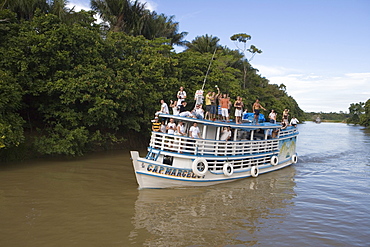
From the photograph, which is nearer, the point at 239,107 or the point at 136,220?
the point at 136,220

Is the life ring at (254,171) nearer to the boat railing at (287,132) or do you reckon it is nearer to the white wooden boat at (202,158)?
the white wooden boat at (202,158)

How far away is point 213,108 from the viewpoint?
15398 millimetres

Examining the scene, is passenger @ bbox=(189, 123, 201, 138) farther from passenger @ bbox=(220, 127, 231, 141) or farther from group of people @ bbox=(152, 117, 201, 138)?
passenger @ bbox=(220, 127, 231, 141)

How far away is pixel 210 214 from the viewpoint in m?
10.2

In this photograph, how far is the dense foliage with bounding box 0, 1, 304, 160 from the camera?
52.5 ft

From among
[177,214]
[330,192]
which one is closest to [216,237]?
[177,214]

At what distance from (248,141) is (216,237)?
26.1 feet

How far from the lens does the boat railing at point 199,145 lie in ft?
42.4

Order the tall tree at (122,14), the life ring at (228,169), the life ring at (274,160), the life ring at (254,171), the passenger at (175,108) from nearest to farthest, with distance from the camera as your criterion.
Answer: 1. the life ring at (228,169)
2. the passenger at (175,108)
3. the life ring at (254,171)
4. the life ring at (274,160)
5. the tall tree at (122,14)

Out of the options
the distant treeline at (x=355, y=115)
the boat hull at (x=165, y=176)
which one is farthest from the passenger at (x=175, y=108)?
the distant treeline at (x=355, y=115)

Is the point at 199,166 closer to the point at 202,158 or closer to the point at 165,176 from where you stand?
the point at 202,158

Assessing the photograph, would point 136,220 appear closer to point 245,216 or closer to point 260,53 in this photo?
point 245,216

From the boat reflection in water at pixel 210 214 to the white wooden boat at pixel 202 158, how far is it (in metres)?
0.49

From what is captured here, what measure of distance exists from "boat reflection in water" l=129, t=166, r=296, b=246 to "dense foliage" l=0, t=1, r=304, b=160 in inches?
298
